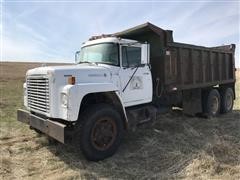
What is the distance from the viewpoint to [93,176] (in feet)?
17.1

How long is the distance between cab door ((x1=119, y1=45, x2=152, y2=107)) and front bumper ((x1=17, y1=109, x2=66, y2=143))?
184 centimetres

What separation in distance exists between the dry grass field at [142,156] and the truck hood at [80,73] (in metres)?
1.67

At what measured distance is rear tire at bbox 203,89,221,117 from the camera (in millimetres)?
10188

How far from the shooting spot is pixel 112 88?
6.16 m

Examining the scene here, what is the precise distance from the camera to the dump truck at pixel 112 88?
5656mm

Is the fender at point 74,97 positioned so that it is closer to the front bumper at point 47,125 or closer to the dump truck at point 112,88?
the dump truck at point 112,88

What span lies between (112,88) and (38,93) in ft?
5.24

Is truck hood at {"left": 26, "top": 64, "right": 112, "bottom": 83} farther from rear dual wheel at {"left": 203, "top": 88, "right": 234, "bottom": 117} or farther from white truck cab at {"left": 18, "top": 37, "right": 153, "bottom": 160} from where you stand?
rear dual wheel at {"left": 203, "top": 88, "right": 234, "bottom": 117}

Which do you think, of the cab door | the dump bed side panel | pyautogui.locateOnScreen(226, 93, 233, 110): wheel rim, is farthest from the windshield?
pyautogui.locateOnScreen(226, 93, 233, 110): wheel rim

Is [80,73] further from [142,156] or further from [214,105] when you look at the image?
[214,105]

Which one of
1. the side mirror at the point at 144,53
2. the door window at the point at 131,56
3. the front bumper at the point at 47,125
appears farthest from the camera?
the side mirror at the point at 144,53

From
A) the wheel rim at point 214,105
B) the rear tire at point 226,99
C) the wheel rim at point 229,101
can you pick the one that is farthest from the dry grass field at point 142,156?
the wheel rim at point 229,101

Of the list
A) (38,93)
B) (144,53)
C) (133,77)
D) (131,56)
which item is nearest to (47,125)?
(38,93)

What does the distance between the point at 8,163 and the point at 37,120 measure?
102 cm
